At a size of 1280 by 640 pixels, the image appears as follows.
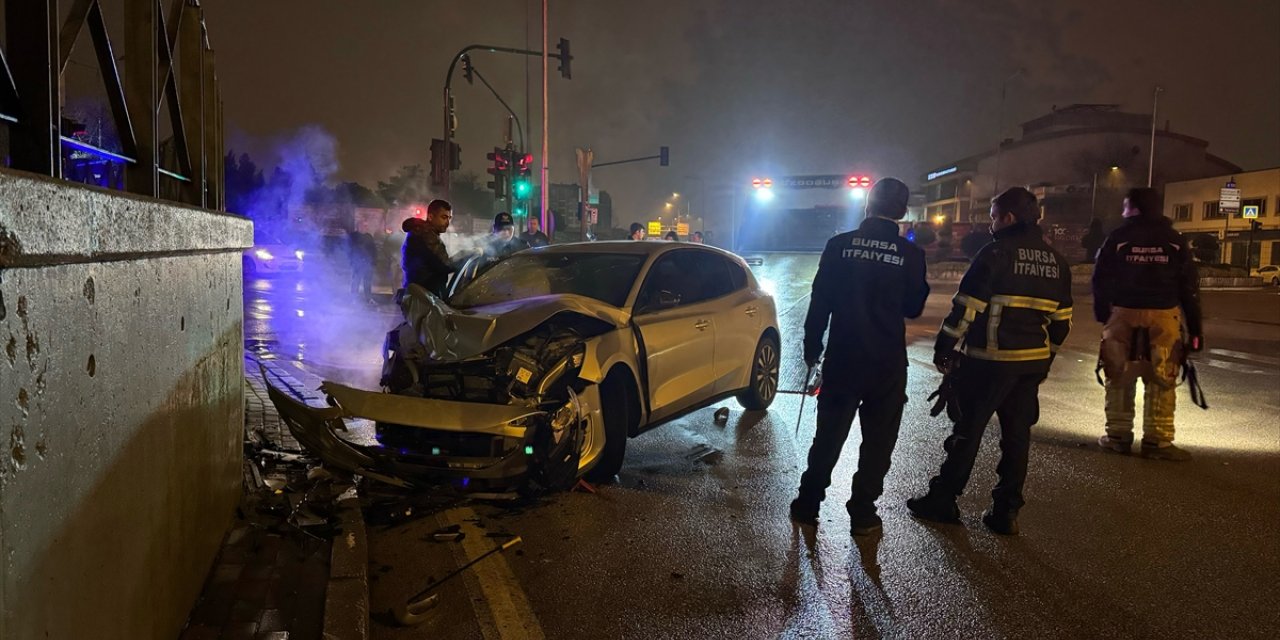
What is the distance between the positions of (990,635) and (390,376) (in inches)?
147

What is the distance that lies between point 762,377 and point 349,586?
15.7 ft

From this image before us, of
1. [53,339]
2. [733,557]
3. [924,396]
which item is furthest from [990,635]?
[924,396]

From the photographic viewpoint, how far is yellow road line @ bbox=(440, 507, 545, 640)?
11.0 ft

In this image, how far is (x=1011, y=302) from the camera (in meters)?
4.52

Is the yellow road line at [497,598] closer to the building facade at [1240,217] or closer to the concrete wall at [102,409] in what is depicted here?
the concrete wall at [102,409]

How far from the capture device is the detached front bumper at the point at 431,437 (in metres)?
4.51

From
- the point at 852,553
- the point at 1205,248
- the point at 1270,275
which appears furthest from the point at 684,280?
the point at 1270,275

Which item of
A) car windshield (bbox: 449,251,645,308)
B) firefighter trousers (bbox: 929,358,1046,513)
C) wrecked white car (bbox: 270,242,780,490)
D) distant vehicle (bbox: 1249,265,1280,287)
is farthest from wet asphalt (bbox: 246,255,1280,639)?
distant vehicle (bbox: 1249,265,1280,287)

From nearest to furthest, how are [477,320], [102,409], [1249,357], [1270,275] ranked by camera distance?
[102,409] → [477,320] → [1249,357] → [1270,275]

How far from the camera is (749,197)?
39.2m

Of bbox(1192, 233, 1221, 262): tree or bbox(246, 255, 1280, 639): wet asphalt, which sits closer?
bbox(246, 255, 1280, 639): wet asphalt

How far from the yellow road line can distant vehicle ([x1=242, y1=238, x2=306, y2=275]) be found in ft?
75.9

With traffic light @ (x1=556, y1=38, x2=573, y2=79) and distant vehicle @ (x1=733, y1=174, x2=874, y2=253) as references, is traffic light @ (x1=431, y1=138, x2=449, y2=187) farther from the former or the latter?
distant vehicle @ (x1=733, y1=174, x2=874, y2=253)

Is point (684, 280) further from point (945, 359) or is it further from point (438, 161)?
point (438, 161)
